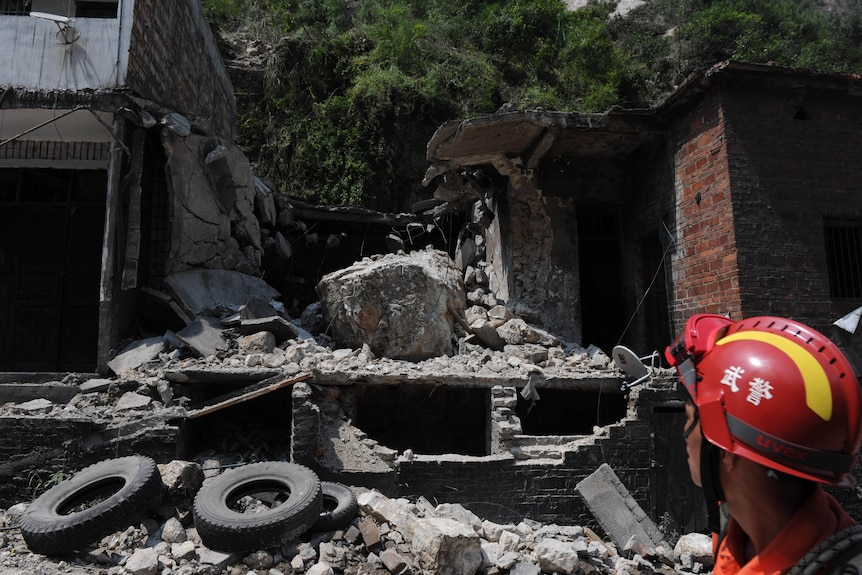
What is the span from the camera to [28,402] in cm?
688

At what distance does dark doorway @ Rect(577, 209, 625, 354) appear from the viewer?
10.5 meters

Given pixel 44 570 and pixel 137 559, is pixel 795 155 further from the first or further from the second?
pixel 44 570

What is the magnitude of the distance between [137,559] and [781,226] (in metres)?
8.79

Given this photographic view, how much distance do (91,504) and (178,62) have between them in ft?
26.1

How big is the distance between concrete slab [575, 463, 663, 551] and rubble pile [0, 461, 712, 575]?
0.52m

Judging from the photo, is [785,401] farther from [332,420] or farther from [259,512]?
[332,420]

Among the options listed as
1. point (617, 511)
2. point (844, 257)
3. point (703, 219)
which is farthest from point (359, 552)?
point (844, 257)

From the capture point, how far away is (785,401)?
1223 millimetres

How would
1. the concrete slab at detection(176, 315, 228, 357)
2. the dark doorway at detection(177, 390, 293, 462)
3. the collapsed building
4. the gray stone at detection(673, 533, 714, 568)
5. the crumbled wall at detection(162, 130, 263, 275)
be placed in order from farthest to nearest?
the crumbled wall at detection(162, 130, 263, 275)
the concrete slab at detection(176, 315, 228, 357)
the dark doorway at detection(177, 390, 293, 462)
the collapsed building
the gray stone at detection(673, 533, 714, 568)

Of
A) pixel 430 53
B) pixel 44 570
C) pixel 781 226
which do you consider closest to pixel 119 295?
pixel 44 570

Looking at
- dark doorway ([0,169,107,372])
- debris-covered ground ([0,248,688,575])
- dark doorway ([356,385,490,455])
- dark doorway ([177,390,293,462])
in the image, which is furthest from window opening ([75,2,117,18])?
dark doorway ([356,385,490,455])

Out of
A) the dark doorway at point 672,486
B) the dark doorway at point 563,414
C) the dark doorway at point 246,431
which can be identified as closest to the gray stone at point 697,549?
the dark doorway at point 672,486

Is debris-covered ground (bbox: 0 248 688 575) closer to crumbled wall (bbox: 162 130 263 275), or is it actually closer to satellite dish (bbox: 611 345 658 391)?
satellite dish (bbox: 611 345 658 391)

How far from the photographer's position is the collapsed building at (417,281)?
7031 millimetres
